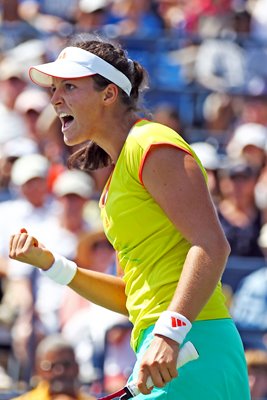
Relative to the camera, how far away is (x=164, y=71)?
9773 millimetres

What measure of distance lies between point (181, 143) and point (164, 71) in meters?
6.61

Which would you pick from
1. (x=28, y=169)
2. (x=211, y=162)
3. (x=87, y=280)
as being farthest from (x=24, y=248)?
(x=211, y=162)

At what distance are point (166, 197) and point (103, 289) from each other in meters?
0.75

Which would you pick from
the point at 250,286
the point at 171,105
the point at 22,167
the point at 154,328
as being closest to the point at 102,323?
the point at 250,286

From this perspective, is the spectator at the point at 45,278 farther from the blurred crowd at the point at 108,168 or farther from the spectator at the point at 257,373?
the spectator at the point at 257,373

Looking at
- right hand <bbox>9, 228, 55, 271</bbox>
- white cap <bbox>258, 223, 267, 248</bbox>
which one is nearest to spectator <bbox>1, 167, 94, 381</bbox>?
white cap <bbox>258, 223, 267, 248</bbox>

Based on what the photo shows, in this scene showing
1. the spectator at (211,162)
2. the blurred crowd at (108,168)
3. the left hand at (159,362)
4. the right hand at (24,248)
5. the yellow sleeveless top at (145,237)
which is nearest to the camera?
the left hand at (159,362)

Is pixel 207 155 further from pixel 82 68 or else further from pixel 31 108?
pixel 82 68

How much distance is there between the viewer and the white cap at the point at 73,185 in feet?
25.4

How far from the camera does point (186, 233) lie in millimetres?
3176

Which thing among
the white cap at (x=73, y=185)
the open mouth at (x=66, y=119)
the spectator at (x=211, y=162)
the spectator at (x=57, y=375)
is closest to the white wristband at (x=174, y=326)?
the open mouth at (x=66, y=119)

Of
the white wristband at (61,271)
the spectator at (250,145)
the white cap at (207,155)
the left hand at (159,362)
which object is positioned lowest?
the spectator at (250,145)

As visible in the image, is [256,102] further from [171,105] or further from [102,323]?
[102,323]

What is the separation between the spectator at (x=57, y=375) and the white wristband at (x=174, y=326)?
2.95 metres
